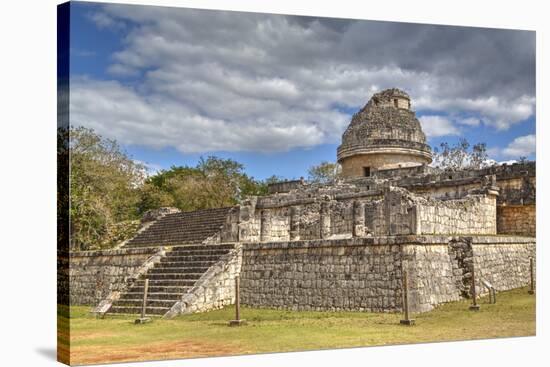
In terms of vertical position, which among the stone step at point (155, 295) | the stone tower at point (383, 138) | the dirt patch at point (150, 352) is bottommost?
the dirt patch at point (150, 352)

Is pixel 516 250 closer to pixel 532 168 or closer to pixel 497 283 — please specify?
pixel 497 283

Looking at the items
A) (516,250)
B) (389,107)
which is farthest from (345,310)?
(389,107)

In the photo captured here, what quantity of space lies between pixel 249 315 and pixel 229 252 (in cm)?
217

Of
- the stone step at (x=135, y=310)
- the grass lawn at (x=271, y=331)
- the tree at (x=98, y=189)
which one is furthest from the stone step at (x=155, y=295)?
the tree at (x=98, y=189)

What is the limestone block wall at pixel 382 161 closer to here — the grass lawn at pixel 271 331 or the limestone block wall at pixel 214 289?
the limestone block wall at pixel 214 289

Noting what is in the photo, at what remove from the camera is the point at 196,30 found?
13.0m

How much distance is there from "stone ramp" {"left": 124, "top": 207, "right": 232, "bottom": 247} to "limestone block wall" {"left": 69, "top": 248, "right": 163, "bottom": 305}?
4984 millimetres

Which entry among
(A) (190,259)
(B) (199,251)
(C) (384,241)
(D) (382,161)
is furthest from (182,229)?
(C) (384,241)

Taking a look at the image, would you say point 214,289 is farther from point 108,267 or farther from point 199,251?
point 108,267

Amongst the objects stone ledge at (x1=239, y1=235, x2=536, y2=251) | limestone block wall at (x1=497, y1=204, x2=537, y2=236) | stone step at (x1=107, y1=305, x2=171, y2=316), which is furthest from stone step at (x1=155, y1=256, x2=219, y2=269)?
limestone block wall at (x1=497, y1=204, x2=537, y2=236)

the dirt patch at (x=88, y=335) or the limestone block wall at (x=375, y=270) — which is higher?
the limestone block wall at (x=375, y=270)

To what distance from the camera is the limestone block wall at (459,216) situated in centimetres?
1603

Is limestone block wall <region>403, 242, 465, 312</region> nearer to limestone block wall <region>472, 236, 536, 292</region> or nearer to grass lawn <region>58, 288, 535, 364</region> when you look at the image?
grass lawn <region>58, 288, 535, 364</region>

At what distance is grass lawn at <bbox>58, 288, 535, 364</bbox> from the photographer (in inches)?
442
